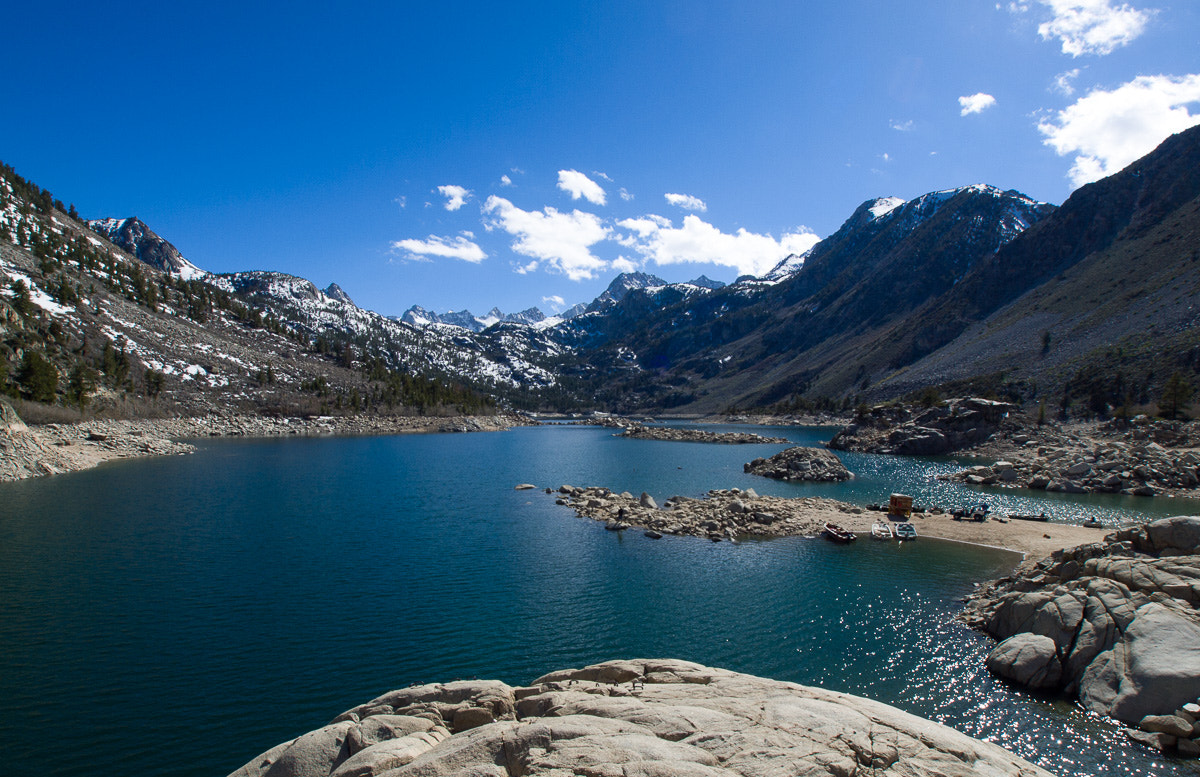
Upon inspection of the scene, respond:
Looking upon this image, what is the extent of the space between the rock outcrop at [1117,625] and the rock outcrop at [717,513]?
18.1 m

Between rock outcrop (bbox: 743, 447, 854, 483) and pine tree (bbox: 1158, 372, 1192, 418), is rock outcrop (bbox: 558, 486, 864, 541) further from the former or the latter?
pine tree (bbox: 1158, 372, 1192, 418)

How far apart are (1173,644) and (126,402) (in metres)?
145

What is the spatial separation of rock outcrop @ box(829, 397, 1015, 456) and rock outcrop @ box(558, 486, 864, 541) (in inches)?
2196

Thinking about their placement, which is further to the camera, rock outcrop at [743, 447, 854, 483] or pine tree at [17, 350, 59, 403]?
pine tree at [17, 350, 59, 403]

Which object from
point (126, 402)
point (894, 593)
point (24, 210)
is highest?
point (24, 210)

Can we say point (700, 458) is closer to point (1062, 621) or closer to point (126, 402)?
point (1062, 621)

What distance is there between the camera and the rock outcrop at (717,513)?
42312 mm

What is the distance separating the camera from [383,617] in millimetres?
24547

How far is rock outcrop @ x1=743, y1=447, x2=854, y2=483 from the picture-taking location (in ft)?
229

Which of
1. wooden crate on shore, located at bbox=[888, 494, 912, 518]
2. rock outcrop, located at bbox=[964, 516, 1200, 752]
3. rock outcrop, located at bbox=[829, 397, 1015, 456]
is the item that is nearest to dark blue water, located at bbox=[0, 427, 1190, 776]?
rock outcrop, located at bbox=[964, 516, 1200, 752]

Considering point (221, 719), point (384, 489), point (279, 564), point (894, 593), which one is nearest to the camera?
point (221, 719)

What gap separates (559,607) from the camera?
1038 inches

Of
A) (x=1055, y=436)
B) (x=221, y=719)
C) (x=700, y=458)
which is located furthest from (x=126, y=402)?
(x=1055, y=436)

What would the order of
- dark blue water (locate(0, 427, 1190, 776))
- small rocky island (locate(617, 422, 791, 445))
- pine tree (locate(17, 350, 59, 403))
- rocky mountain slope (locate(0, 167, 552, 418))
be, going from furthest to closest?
small rocky island (locate(617, 422, 791, 445)), rocky mountain slope (locate(0, 167, 552, 418)), pine tree (locate(17, 350, 59, 403)), dark blue water (locate(0, 427, 1190, 776))
